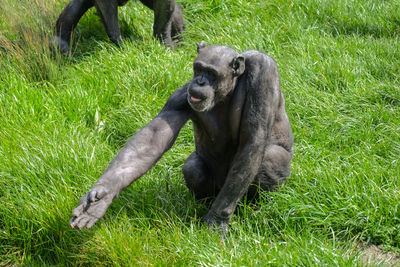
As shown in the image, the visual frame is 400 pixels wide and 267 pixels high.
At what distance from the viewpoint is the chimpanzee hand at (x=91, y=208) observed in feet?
10.8

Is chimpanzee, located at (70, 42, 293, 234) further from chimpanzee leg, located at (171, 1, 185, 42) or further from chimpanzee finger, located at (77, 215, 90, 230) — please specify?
chimpanzee leg, located at (171, 1, 185, 42)

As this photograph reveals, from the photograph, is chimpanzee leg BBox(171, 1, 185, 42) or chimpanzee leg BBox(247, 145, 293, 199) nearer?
chimpanzee leg BBox(247, 145, 293, 199)

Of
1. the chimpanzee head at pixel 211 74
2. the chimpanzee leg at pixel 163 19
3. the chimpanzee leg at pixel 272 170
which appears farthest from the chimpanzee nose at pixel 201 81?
the chimpanzee leg at pixel 163 19

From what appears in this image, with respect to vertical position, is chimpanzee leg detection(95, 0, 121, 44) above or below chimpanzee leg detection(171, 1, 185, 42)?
above

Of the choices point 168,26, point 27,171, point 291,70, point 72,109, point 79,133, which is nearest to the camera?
point 27,171

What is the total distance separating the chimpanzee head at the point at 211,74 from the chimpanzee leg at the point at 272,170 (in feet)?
2.27

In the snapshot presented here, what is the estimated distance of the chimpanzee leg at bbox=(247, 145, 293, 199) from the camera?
13.7 feet

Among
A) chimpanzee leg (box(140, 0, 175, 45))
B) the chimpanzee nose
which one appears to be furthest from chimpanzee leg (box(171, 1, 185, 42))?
the chimpanzee nose

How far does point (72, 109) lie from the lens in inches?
226

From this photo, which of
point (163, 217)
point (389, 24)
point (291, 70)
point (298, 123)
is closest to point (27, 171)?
point (163, 217)

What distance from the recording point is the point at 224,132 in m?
4.11

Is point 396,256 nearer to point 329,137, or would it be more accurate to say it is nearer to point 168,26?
point 329,137

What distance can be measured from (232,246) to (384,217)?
1.16 metres

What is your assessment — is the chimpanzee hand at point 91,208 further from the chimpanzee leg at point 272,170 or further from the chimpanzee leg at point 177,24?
the chimpanzee leg at point 177,24
